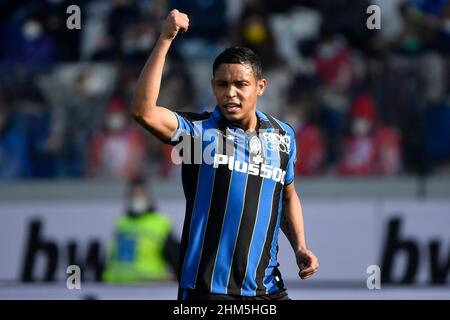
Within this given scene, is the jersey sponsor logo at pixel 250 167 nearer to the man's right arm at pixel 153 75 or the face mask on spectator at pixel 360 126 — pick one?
the man's right arm at pixel 153 75

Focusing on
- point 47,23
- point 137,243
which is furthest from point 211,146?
point 47,23

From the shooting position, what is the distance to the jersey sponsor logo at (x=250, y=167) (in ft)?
16.3

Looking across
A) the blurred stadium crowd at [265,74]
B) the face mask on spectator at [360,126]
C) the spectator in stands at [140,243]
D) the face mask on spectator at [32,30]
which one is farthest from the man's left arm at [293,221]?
the face mask on spectator at [32,30]

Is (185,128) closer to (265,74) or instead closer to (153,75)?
(153,75)

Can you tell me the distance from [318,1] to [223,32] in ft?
4.10

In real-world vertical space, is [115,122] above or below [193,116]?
above

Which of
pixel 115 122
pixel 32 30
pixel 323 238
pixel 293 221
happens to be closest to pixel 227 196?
pixel 293 221

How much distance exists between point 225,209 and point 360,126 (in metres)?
6.71

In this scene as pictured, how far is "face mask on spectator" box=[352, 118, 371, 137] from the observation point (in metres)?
11.4

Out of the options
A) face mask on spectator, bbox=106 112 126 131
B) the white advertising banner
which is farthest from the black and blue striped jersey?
face mask on spectator, bbox=106 112 126 131

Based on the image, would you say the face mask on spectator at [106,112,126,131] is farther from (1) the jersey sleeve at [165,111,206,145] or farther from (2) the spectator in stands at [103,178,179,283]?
(1) the jersey sleeve at [165,111,206,145]

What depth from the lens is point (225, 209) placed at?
16.2ft
